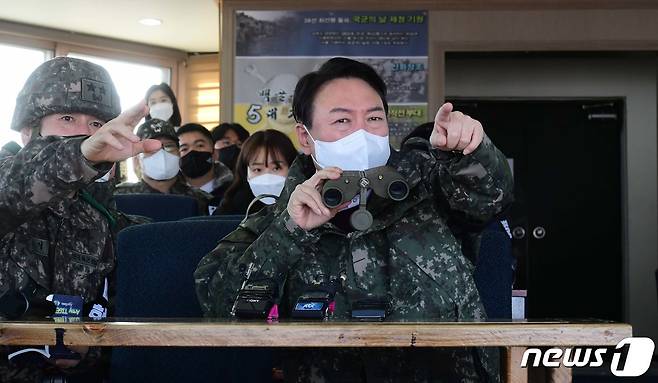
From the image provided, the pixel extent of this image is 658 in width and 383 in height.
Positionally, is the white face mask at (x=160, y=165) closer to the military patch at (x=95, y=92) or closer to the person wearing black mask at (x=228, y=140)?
the person wearing black mask at (x=228, y=140)

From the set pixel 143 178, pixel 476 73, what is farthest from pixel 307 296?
pixel 476 73

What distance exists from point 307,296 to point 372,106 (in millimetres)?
614

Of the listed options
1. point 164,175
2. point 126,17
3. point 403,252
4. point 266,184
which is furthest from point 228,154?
point 403,252

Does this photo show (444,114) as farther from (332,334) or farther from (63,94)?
(63,94)

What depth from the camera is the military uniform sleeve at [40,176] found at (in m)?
1.97

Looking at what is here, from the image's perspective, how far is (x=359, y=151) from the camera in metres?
2.15

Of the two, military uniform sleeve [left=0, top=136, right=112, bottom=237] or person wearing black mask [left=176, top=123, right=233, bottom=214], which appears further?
person wearing black mask [left=176, top=123, right=233, bottom=214]

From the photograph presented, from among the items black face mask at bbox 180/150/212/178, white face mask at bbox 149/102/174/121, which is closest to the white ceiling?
white face mask at bbox 149/102/174/121

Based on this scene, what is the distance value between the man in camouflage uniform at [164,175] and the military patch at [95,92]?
2084 mm

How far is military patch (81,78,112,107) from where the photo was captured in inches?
95.9

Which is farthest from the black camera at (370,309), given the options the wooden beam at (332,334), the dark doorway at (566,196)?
the dark doorway at (566,196)

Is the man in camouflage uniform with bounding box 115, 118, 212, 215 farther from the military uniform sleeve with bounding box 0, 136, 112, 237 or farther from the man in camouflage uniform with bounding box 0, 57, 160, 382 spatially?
the military uniform sleeve with bounding box 0, 136, 112, 237

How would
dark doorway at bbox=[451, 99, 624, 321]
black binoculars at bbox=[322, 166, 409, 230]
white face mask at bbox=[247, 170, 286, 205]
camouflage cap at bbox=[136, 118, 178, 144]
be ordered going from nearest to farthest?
black binoculars at bbox=[322, 166, 409, 230]
white face mask at bbox=[247, 170, 286, 205]
camouflage cap at bbox=[136, 118, 178, 144]
dark doorway at bbox=[451, 99, 624, 321]

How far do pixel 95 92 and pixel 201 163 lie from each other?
2.69 metres
